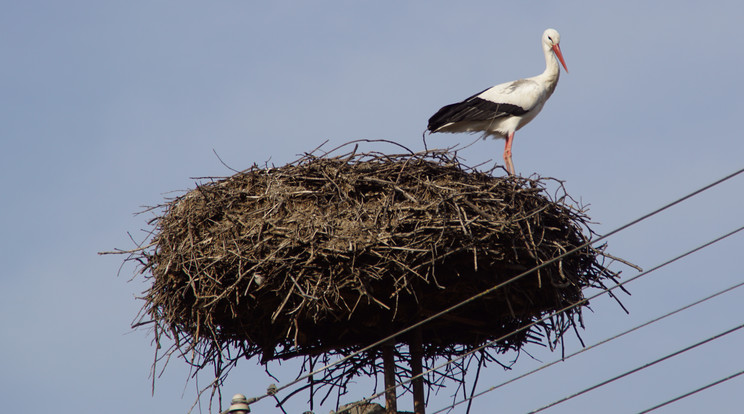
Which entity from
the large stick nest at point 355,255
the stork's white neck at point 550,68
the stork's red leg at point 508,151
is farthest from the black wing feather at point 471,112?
the large stick nest at point 355,255

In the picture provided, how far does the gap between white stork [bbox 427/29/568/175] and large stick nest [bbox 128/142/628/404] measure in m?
2.93

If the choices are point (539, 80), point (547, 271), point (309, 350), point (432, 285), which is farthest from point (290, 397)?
point (539, 80)

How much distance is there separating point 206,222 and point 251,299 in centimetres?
68

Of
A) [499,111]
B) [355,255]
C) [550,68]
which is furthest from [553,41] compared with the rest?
[355,255]

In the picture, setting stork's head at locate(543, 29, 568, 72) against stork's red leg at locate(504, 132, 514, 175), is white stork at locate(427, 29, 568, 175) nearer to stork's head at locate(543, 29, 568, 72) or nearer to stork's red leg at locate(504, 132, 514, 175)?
stork's red leg at locate(504, 132, 514, 175)

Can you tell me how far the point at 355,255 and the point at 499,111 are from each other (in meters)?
4.18

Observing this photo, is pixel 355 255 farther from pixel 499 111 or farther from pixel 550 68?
pixel 550 68

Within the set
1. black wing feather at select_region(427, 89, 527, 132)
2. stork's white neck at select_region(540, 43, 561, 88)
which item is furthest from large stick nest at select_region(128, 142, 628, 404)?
stork's white neck at select_region(540, 43, 561, 88)

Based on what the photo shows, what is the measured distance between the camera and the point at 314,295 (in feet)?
24.2

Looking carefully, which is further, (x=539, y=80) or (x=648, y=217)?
(x=539, y=80)

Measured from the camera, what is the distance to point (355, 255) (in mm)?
7402

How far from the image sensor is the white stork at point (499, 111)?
11.1m

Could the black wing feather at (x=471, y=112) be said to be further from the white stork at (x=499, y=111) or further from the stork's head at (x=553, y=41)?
the stork's head at (x=553, y=41)

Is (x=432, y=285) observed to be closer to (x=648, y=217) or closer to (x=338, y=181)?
(x=338, y=181)
